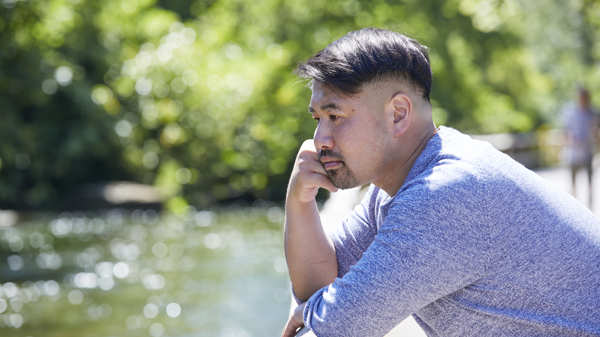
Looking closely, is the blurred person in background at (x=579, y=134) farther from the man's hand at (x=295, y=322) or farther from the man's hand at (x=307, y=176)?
the man's hand at (x=295, y=322)

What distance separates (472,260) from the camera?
1.79 meters

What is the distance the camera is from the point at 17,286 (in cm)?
1070

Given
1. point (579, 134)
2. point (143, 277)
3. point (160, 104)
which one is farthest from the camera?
point (160, 104)

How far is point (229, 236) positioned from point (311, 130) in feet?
22.0

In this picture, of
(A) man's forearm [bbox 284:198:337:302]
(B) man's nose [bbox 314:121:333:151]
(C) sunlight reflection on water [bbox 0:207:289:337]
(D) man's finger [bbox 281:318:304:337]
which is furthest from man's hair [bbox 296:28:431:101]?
(C) sunlight reflection on water [bbox 0:207:289:337]

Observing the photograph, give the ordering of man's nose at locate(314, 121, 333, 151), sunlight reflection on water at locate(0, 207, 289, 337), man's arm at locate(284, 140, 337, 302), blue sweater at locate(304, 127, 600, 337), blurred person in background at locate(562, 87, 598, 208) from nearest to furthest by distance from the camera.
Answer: blue sweater at locate(304, 127, 600, 337) → man's nose at locate(314, 121, 333, 151) → man's arm at locate(284, 140, 337, 302) → sunlight reflection on water at locate(0, 207, 289, 337) → blurred person in background at locate(562, 87, 598, 208)

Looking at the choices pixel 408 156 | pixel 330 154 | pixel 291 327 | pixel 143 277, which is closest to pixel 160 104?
pixel 143 277

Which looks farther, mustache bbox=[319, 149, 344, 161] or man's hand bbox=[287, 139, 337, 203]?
man's hand bbox=[287, 139, 337, 203]

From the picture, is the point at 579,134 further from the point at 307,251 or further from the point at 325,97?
the point at 325,97

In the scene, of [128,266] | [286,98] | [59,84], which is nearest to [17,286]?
[128,266]

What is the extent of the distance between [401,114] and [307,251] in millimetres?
581

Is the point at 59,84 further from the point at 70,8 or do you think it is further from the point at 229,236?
the point at 229,236

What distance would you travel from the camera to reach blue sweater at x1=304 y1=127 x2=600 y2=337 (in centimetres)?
177

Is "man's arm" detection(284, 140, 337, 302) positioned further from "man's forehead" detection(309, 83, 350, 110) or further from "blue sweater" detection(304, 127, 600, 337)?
"blue sweater" detection(304, 127, 600, 337)
